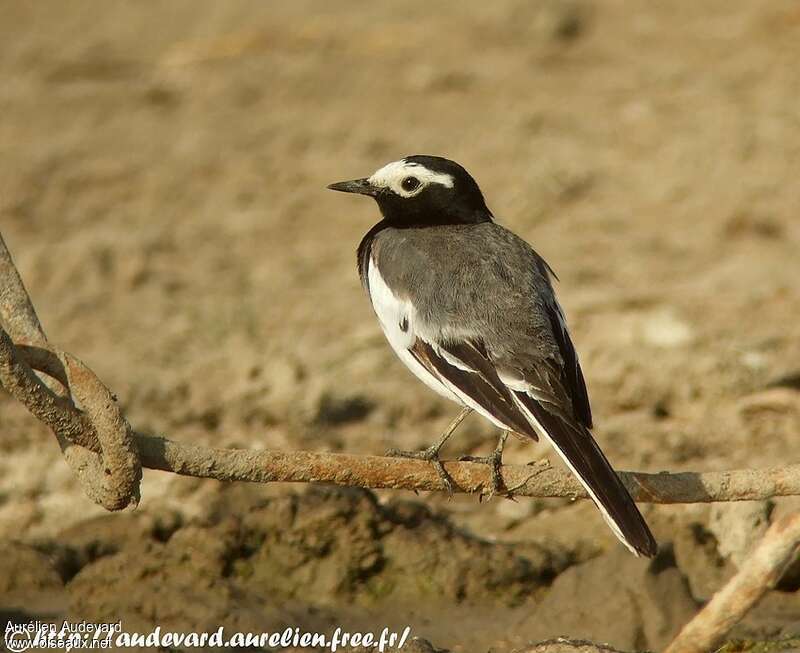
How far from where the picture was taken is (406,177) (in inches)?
255

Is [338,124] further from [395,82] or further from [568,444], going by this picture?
[568,444]

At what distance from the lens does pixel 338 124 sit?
12.7m

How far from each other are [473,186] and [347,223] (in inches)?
197

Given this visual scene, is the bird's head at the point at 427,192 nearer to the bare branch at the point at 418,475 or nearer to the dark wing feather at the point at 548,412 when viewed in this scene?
the dark wing feather at the point at 548,412

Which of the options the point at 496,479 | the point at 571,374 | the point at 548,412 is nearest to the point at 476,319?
the point at 571,374

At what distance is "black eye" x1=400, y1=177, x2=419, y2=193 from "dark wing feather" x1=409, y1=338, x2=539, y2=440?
104cm

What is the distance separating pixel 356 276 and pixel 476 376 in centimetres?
520

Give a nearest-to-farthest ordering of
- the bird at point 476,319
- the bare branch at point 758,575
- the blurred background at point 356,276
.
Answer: the bare branch at point 758,575 → the bird at point 476,319 → the blurred background at point 356,276

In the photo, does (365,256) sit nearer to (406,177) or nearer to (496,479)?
(406,177)

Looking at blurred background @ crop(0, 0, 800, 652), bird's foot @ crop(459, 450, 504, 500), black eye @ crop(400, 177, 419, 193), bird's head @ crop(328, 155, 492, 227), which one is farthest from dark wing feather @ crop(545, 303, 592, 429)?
black eye @ crop(400, 177, 419, 193)

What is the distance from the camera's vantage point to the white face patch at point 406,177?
6.42 m

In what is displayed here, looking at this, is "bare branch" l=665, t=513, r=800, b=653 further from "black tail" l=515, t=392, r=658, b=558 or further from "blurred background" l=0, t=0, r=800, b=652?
"blurred background" l=0, t=0, r=800, b=652

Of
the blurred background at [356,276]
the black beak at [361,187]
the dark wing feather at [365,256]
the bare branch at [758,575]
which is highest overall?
the bare branch at [758,575]

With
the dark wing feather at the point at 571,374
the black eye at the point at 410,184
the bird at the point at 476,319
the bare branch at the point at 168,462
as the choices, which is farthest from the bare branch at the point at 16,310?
the black eye at the point at 410,184
